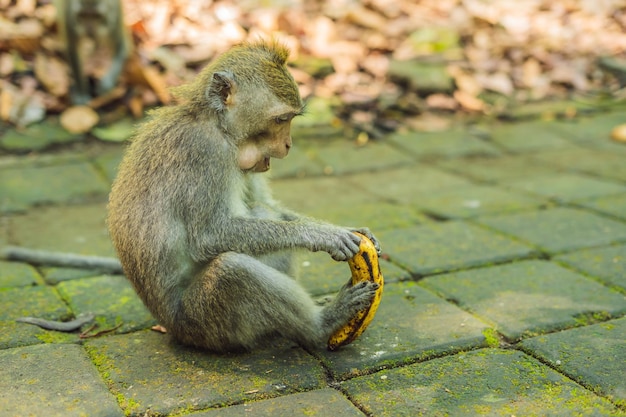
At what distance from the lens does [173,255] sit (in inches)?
138

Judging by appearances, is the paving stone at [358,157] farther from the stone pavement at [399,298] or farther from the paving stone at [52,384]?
the paving stone at [52,384]

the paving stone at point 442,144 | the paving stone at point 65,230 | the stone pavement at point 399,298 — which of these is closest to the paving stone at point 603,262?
the stone pavement at point 399,298

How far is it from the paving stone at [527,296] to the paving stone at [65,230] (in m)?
2.10

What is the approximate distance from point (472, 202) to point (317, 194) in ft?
3.65

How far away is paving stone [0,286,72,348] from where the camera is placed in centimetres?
364

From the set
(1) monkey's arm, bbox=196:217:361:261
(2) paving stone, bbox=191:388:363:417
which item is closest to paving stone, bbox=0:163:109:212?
(1) monkey's arm, bbox=196:217:361:261

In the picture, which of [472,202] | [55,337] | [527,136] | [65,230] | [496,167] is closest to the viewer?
[55,337]

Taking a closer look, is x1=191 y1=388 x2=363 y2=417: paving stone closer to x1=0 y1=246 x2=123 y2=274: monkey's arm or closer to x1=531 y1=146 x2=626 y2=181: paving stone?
x1=0 y1=246 x2=123 y2=274: monkey's arm

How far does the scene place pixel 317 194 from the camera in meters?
5.98

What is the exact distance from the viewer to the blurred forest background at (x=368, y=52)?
7105mm

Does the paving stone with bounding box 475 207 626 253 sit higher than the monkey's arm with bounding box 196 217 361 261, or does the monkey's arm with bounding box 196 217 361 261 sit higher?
the monkey's arm with bounding box 196 217 361 261

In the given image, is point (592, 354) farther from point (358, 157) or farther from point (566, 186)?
point (358, 157)

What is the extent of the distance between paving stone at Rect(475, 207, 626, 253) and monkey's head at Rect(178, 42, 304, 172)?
193cm

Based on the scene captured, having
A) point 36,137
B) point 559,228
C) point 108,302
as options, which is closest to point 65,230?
point 108,302
